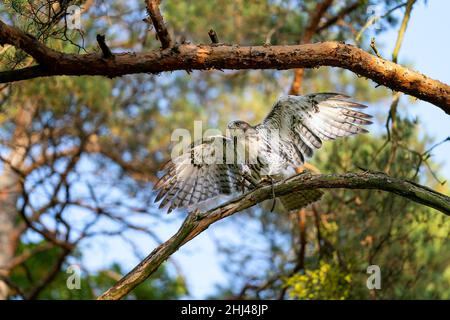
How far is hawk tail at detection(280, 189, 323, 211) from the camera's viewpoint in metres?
6.18

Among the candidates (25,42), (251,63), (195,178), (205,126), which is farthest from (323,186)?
(205,126)

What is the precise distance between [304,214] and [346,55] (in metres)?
3.70

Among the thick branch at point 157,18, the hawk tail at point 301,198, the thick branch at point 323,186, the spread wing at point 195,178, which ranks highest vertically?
the thick branch at point 157,18

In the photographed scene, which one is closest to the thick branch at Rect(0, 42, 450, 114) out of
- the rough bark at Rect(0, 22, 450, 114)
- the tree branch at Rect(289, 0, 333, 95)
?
the rough bark at Rect(0, 22, 450, 114)

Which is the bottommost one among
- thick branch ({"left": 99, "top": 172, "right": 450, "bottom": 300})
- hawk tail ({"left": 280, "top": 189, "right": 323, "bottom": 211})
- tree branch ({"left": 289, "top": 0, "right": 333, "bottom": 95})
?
thick branch ({"left": 99, "top": 172, "right": 450, "bottom": 300})

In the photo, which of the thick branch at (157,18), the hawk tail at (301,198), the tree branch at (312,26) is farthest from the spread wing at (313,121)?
the tree branch at (312,26)

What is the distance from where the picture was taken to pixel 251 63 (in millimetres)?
4594

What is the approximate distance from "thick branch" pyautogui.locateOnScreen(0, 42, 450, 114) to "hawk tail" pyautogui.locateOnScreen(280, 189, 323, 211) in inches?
62.0

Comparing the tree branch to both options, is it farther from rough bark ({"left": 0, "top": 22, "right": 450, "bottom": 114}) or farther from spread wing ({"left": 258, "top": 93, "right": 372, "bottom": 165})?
rough bark ({"left": 0, "top": 22, "right": 450, "bottom": 114})

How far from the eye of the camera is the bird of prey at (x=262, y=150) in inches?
227

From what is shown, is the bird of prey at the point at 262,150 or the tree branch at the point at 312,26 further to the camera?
the tree branch at the point at 312,26

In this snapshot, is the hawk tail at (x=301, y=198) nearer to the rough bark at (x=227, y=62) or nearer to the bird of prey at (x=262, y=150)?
the bird of prey at (x=262, y=150)

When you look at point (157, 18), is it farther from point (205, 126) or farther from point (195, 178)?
point (205, 126)

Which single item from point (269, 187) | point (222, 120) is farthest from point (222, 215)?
point (222, 120)
